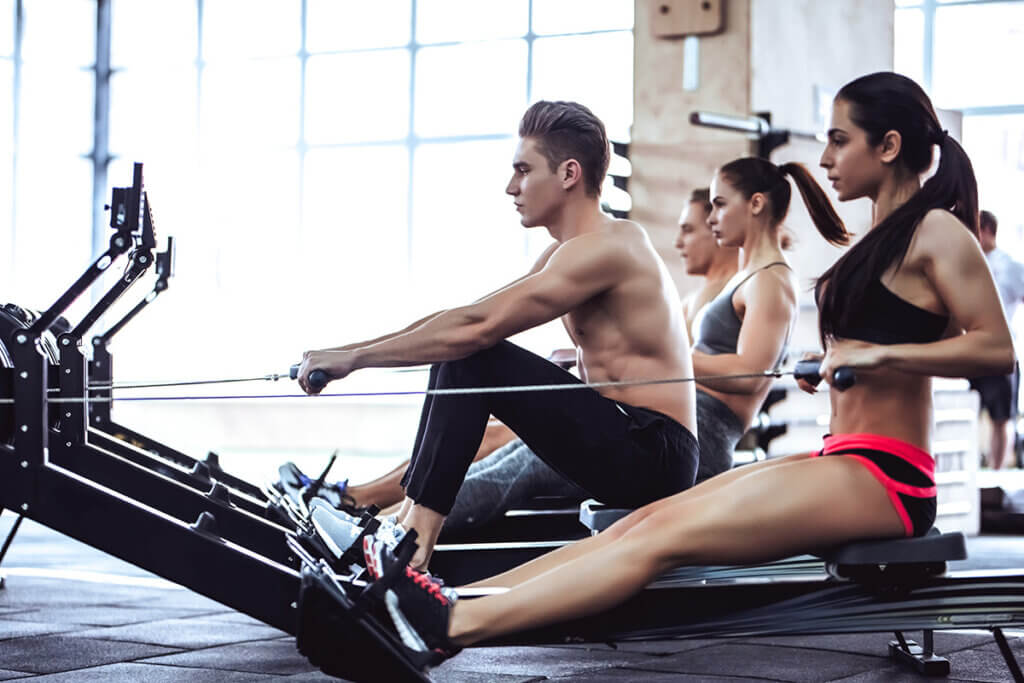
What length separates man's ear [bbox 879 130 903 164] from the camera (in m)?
2.26

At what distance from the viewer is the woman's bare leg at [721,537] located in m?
2.12

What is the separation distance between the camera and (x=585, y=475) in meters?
2.61

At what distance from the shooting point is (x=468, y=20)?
8961 mm

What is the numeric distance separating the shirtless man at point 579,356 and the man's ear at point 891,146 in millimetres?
601

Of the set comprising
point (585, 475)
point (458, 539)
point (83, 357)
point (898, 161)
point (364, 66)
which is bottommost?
point (458, 539)

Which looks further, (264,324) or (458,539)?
(264,324)

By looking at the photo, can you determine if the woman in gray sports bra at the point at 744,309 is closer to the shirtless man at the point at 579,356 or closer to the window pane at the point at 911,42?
the shirtless man at the point at 579,356

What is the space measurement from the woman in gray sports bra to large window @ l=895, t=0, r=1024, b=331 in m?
A: 4.54

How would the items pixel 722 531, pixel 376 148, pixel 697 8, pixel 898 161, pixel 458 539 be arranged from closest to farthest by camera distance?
pixel 722 531, pixel 898 161, pixel 458 539, pixel 697 8, pixel 376 148

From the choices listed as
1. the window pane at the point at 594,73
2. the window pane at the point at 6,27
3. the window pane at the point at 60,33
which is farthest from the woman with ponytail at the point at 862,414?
the window pane at the point at 60,33

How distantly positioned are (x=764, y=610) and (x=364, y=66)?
749cm

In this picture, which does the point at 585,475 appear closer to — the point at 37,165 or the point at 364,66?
the point at 364,66

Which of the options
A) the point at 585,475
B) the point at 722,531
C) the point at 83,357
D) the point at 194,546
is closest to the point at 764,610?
the point at 722,531

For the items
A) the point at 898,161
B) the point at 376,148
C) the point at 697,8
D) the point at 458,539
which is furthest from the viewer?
the point at 376,148
